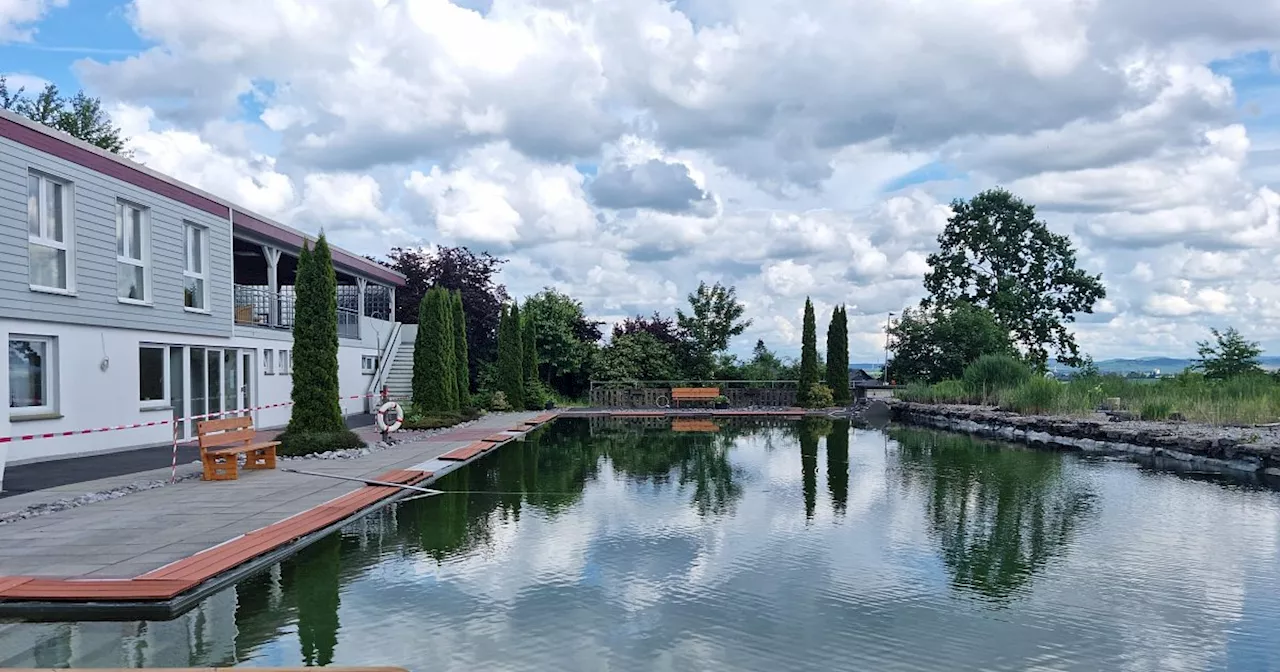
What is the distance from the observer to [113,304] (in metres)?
13.2

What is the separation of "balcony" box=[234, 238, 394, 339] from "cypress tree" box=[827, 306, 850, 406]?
1433 centimetres

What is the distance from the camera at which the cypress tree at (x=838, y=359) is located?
29156 mm

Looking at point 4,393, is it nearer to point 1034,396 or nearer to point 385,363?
point 385,363

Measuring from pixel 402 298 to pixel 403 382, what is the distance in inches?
264

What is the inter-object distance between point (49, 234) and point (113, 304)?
55.4 inches

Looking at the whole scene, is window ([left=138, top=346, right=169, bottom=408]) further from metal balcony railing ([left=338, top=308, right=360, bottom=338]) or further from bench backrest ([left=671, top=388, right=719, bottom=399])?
bench backrest ([left=671, top=388, right=719, bottom=399])

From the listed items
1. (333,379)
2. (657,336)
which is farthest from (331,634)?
(657,336)

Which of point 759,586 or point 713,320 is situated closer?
point 759,586

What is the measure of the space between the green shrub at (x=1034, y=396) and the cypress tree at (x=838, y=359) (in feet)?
23.6

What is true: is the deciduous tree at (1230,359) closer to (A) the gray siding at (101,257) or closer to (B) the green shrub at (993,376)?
(B) the green shrub at (993,376)

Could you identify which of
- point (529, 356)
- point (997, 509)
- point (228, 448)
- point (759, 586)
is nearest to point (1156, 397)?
point (997, 509)

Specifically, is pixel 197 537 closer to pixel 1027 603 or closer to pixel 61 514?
pixel 61 514

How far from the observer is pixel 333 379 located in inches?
535

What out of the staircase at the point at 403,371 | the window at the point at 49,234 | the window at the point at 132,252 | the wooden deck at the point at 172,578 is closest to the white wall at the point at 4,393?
the window at the point at 49,234
